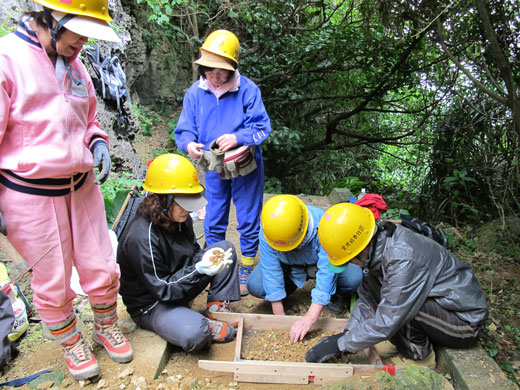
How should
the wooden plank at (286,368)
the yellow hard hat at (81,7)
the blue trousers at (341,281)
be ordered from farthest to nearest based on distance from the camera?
the blue trousers at (341,281) < the wooden plank at (286,368) < the yellow hard hat at (81,7)

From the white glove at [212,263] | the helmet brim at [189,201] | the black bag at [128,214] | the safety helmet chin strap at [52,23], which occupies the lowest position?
→ the black bag at [128,214]

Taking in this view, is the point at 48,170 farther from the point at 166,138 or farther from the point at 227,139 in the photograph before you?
the point at 166,138

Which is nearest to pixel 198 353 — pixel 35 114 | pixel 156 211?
pixel 156 211

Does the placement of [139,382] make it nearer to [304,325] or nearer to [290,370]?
[290,370]

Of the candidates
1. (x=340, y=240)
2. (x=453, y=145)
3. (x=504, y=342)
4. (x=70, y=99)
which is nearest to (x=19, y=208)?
(x=70, y=99)

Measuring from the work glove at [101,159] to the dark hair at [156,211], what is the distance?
0.39 metres

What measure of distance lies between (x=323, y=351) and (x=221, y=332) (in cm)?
73

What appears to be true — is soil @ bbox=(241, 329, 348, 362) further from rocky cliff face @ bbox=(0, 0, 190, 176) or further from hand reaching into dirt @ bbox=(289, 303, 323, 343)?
rocky cliff face @ bbox=(0, 0, 190, 176)

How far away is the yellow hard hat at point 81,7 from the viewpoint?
1.70 metres

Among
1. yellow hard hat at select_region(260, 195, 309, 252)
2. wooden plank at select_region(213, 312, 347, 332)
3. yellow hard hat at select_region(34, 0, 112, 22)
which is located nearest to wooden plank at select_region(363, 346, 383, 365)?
wooden plank at select_region(213, 312, 347, 332)

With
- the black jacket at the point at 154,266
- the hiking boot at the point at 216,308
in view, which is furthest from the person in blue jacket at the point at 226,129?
the black jacket at the point at 154,266

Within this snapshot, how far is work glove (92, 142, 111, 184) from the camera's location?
2133mm

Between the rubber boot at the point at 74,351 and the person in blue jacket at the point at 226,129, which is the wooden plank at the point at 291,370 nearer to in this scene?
the rubber boot at the point at 74,351

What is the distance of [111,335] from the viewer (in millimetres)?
2369
